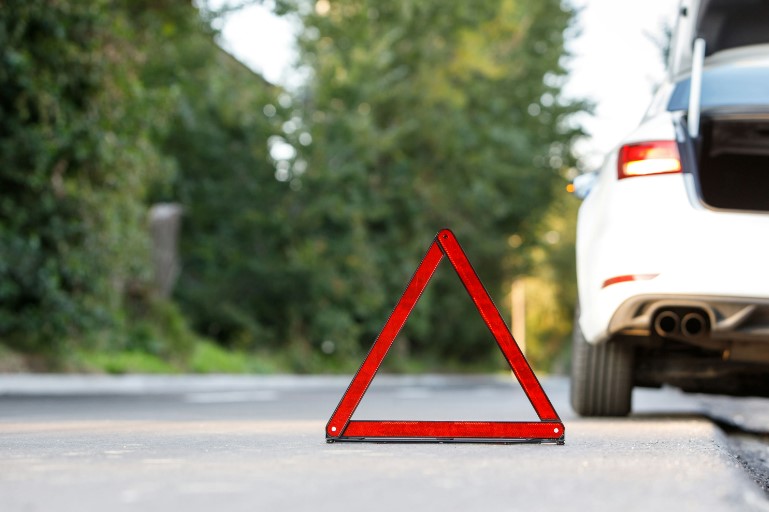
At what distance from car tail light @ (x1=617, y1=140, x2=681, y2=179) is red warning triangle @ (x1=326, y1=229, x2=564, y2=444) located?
54.8 inches

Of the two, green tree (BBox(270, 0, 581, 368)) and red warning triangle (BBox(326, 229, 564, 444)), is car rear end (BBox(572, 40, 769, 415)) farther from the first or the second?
green tree (BBox(270, 0, 581, 368))

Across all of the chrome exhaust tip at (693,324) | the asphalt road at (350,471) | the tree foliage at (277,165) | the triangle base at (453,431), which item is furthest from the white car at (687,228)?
the tree foliage at (277,165)

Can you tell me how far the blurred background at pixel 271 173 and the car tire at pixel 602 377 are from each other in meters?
2.79

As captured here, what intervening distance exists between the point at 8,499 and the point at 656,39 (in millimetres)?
9830

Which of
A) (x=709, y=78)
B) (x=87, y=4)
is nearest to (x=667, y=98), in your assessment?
(x=709, y=78)

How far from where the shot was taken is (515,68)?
3725cm

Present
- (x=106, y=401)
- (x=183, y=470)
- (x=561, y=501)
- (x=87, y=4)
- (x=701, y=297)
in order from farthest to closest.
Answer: (x=87, y=4)
(x=106, y=401)
(x=701, y=297)
(x=183, y=470)
(x=561, y=501)

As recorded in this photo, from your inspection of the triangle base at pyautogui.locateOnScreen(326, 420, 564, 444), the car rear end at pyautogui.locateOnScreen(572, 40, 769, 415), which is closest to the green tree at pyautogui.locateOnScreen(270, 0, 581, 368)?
the car rear end at pyautogui.locateOnScreen(572, 40, 769, 415)

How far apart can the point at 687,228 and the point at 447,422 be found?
61.7 inches

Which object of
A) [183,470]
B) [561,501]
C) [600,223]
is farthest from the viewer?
[600,223]

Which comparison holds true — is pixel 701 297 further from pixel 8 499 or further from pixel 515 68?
pixel 515 68

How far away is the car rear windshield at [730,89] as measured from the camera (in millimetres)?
6268

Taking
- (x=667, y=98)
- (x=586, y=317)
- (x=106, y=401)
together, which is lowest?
(x=106, y=401)

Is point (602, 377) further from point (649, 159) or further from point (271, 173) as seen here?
point (271, 173)
